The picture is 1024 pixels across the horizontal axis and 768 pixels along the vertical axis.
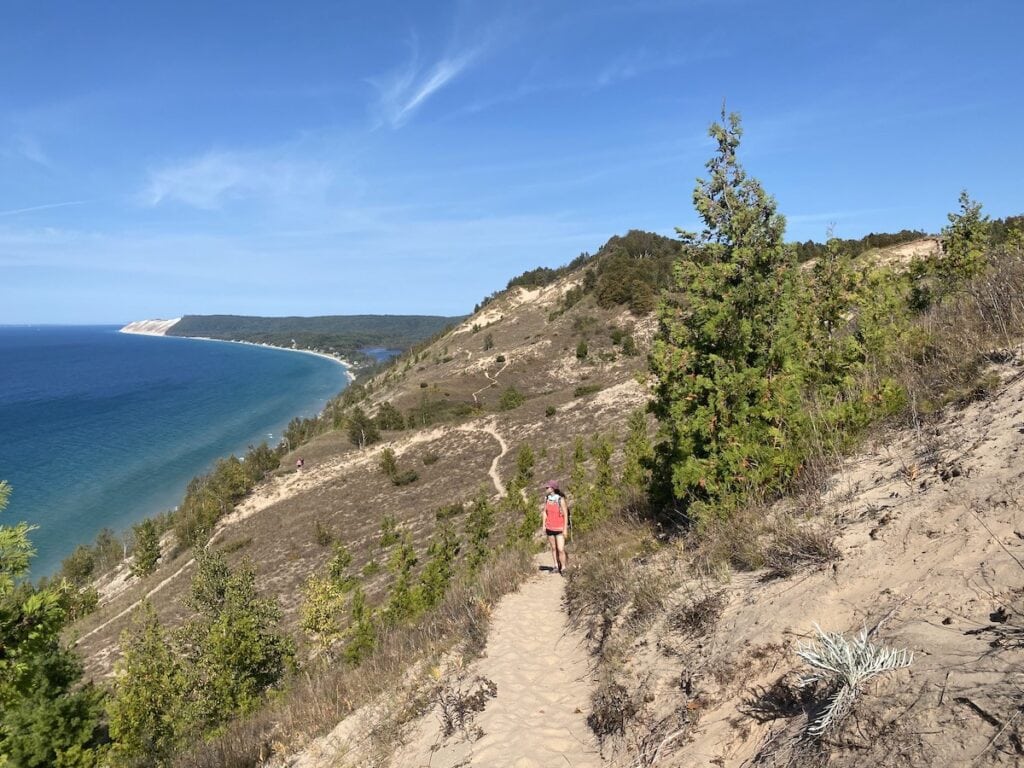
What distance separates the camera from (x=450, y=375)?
261 ft

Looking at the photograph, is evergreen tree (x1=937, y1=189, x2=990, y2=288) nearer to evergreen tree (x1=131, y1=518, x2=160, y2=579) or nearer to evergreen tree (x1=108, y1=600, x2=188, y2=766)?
→ evergreen tree (x1=108, y1=600, x2=188, y2=766)

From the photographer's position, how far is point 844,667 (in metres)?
3.35

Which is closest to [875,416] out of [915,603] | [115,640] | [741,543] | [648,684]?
[741,543]

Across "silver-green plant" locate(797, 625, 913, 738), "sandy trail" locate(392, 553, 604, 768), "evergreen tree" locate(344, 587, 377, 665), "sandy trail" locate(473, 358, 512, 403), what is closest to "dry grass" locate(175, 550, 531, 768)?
"sandy trail" locate(392, 553, 604, 768)

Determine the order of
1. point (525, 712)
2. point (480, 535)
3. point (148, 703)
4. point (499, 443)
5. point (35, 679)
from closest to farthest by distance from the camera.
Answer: point (525, 712) < point (35, 679) < point (148, 703) < point (480, 535) < point (499, 443)

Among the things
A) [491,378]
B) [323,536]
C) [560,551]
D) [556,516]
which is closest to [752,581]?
[556,516]

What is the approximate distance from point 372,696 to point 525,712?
294 cm

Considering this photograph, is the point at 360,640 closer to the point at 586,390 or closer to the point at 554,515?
the point at 554,515

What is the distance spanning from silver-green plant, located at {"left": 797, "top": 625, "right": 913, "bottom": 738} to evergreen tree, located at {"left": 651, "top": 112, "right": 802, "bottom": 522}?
405 cm

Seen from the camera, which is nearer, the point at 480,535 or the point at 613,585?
the point at 613,585

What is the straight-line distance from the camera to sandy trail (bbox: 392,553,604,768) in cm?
529

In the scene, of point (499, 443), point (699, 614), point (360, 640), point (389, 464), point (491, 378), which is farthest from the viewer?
point (491, 378)

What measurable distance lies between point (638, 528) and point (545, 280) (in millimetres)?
121700

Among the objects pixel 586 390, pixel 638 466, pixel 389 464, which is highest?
pixel 638 466
